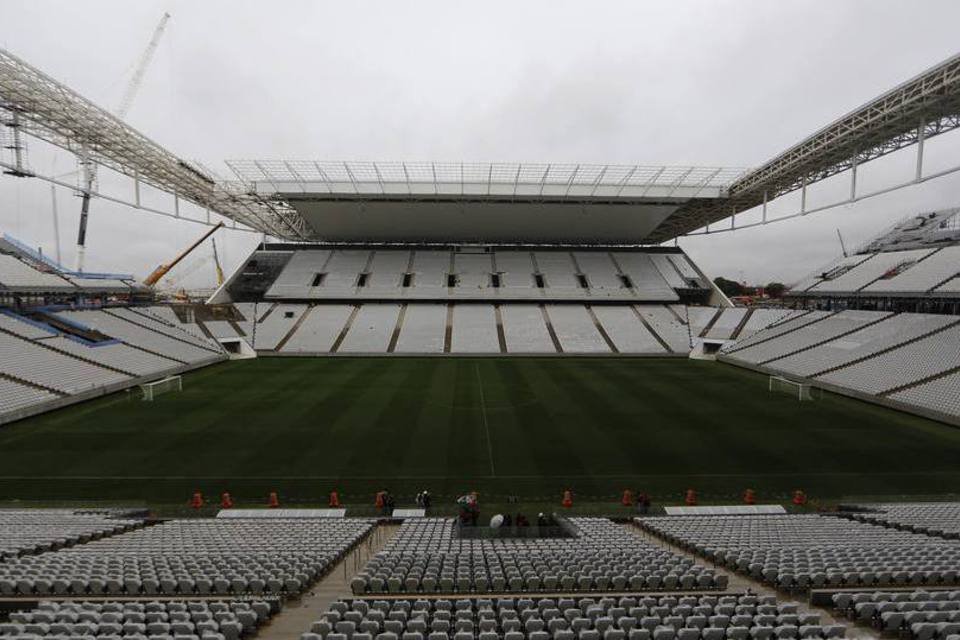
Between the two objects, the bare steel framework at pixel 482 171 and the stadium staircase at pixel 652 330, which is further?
the stadium staircase at pixel 652 330

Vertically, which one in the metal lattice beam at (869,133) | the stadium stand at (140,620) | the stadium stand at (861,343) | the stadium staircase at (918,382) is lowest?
the stadium stand at (140,620)

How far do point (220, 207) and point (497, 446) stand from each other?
39538 millimetres

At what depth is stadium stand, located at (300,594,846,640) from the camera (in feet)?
17.9

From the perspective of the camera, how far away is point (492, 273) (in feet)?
195

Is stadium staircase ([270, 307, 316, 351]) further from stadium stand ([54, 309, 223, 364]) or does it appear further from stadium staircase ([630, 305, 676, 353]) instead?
stadium staircase ([630, 305, 676, 353])

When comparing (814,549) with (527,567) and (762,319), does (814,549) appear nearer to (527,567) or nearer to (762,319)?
(527,567)

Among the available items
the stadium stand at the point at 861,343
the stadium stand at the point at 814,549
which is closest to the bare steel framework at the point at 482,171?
the stadium stand at the point at 861,343

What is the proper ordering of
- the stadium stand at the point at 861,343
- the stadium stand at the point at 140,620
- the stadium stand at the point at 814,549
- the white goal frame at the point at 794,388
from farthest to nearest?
the stadium stand at the point at 861,343 → the white goal frame at the point at 794,388 → the stadium stand at the point at 814,549 → the stadium stand at the point at 140,620

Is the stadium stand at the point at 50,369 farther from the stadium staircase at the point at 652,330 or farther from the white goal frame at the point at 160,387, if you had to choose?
the stadium staircase at the point at 652,330

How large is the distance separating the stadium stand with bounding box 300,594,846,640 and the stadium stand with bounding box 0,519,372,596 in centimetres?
215

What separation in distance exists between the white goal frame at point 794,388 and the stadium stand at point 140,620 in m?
29.4

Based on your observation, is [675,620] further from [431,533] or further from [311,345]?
[311,345]

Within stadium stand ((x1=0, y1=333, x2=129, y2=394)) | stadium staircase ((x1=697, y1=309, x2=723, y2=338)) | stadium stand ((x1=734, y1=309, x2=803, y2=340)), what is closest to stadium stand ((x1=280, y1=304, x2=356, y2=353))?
stadium stand ((x1=0, y1=333, x2=129, y2=394))

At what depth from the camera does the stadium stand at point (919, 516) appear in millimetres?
11438
